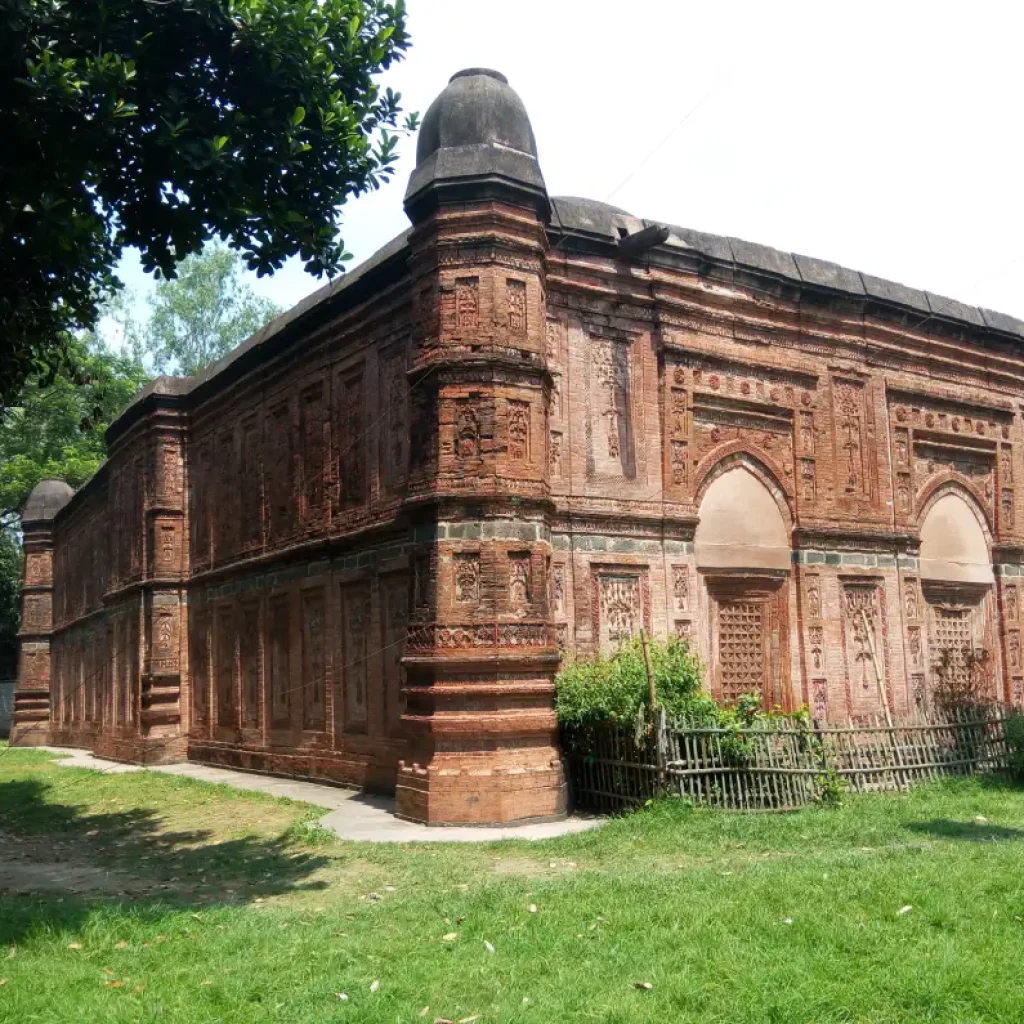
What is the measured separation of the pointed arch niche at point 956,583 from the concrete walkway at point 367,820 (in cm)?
824

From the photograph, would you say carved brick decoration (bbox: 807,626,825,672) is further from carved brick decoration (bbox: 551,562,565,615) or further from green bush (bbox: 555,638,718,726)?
carved brick decoration (bbox: 551,562,565,615)

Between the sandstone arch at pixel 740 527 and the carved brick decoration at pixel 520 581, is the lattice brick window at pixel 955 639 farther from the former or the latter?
the carved brick decoration at pixel 520 581

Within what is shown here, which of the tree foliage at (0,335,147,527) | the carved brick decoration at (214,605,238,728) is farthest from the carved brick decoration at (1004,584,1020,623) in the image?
the tree foliage at (0,335,147,527)

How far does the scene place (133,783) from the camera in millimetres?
16391

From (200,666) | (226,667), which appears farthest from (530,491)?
(200,666)

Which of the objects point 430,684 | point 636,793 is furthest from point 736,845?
point 430,684

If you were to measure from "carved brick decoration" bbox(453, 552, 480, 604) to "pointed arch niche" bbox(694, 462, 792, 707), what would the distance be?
12.5 ft

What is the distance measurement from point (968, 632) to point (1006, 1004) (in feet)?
42.8

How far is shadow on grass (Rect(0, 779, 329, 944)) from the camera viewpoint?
7.71 m

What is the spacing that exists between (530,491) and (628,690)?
234 cm

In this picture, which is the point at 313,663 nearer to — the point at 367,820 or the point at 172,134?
the point at 367,820

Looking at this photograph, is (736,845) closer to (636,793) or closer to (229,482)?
(636,793)

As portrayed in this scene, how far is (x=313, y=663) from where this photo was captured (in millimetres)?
15641

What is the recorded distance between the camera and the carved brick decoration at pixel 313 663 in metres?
15.3
